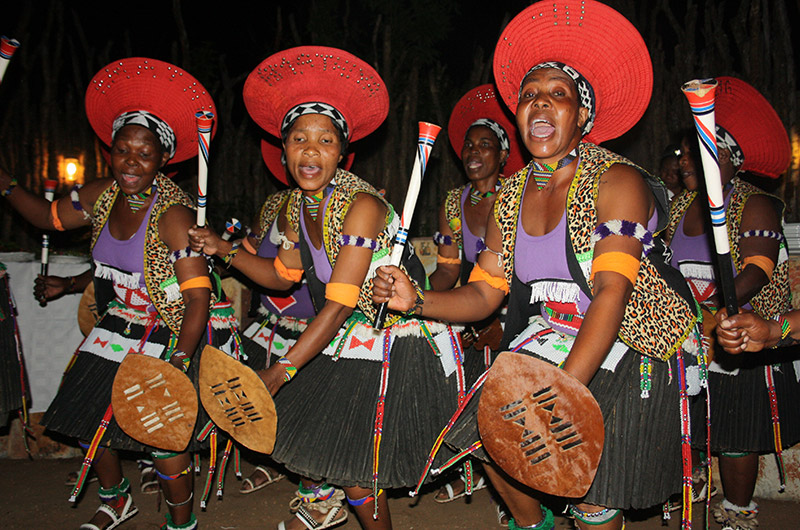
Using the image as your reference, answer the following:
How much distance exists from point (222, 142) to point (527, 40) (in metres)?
5.20

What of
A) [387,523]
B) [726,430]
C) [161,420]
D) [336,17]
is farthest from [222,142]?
[726,430]

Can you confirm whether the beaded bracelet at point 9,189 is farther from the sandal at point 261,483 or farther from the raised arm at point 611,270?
the raised arm at point 611,270

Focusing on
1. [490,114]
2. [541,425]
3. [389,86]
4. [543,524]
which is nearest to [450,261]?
[490,114]

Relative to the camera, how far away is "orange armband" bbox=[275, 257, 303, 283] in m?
3.29

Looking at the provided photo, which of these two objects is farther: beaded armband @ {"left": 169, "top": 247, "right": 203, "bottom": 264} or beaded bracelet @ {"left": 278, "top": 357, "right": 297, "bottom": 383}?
beaded armband @ {"left": 169, "top": 247, "right": 203, "bottom": 264}

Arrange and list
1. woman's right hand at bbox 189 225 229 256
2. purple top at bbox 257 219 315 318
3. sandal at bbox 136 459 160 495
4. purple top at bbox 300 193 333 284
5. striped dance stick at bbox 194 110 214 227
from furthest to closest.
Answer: sandal at bbox 136 459 160 495 < purple top at bbox 257 219 315 318 < woman's right hand at bbox 189 225 229 256 < purple top at bbox 300 193 333 284 < striped dance stick at bbox 194 110 214 227

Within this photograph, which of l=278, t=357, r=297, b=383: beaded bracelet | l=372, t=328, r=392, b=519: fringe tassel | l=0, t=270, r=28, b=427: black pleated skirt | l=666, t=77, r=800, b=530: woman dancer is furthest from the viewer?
l=0, t=270, r=28, b=427: black pleated skirt

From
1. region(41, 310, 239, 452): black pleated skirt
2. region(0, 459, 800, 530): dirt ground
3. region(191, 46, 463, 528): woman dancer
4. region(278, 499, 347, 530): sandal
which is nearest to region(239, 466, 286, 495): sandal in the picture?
region(0, 459, 800, 530): dirt ground

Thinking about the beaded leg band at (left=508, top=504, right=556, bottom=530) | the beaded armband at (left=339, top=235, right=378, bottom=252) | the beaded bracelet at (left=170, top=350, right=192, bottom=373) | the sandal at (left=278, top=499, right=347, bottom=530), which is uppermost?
the beaded armband at (left=339, top=235, right=378, bottom=252)

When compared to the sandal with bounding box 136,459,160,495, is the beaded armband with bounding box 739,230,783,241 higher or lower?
higher

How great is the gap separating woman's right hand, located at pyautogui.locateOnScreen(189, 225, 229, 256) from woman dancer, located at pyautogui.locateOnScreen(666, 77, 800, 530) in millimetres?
2453

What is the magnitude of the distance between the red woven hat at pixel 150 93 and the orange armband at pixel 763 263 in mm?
2960

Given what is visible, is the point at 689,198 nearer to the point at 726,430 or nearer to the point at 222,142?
the point at 726,430

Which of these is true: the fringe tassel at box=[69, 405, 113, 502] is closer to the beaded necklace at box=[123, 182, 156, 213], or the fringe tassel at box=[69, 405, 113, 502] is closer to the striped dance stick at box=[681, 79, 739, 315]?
the beaded necklace at box=[123, 182, 156, 213]
